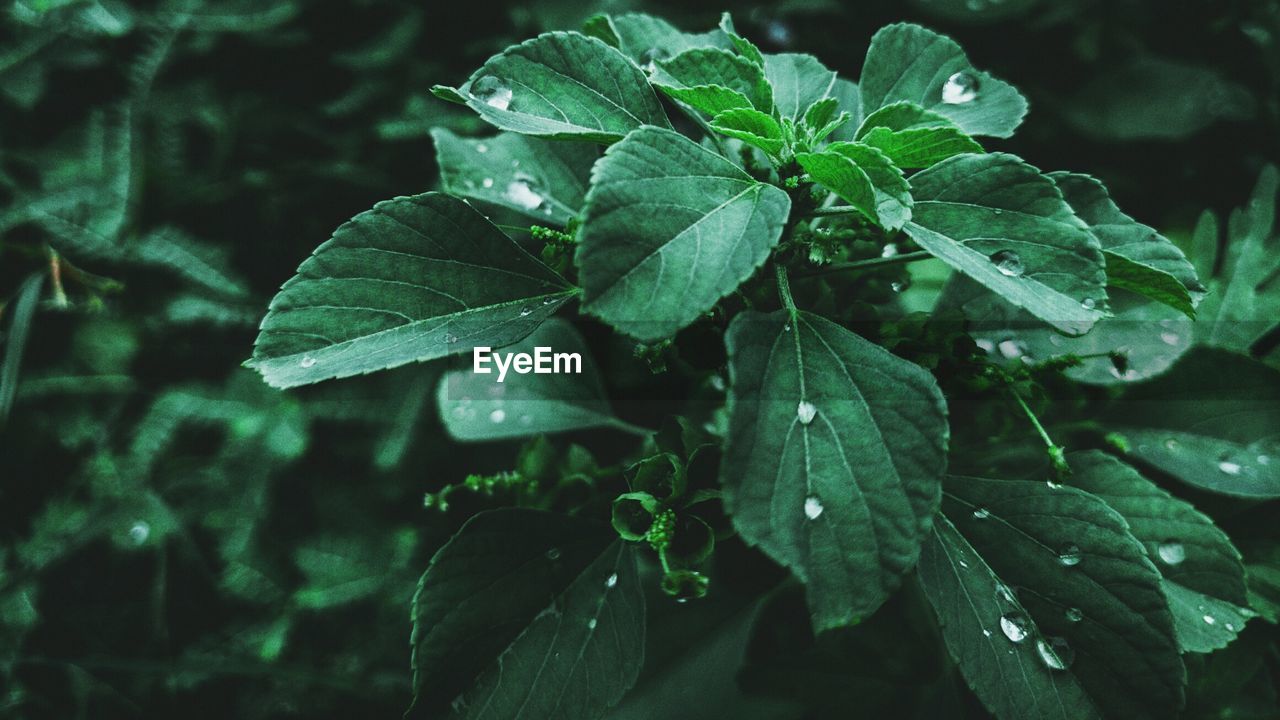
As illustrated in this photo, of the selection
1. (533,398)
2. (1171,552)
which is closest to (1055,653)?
(1171,552)

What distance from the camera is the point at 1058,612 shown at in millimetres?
502

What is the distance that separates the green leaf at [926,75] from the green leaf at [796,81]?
0.03 metres

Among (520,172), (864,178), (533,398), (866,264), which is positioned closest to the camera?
(864,178)

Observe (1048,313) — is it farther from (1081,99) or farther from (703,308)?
(1081,99)

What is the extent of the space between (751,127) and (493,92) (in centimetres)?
17

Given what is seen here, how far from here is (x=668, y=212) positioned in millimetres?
438

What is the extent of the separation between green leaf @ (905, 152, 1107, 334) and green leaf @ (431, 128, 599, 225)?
0.95 feet

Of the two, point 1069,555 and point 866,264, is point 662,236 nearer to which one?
point 866,264

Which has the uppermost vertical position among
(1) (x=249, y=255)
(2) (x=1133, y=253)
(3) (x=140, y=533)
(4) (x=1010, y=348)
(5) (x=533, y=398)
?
(2) (x=1133, y=253)

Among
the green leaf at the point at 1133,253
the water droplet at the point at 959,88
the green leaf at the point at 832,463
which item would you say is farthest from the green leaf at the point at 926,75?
the green leaf at the point at 832,463

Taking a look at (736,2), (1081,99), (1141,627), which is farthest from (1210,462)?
(736,2)

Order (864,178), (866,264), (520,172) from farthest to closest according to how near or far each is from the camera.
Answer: (520,172) → (866,264) → (864,178)

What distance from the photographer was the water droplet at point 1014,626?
1.64 ft

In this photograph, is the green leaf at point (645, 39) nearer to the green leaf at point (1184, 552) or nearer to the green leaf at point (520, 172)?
the green leaf at point (520, 172)
